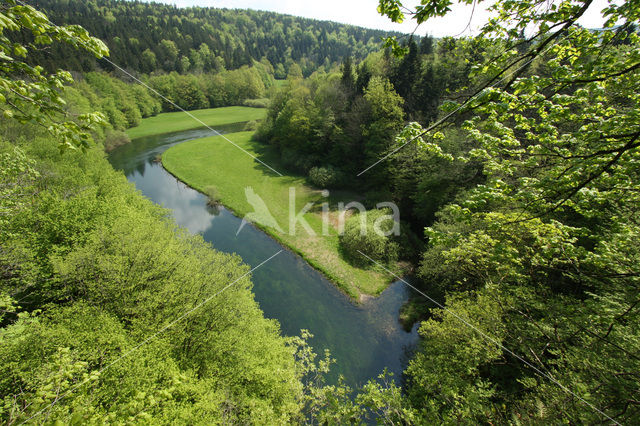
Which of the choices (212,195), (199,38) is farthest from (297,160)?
(199,38)

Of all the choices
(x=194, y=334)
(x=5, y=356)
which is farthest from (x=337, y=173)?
(x=5, y=356)

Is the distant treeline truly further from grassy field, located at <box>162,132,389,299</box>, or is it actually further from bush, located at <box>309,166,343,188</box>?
bush, located at <box>309,166,343,188</box>

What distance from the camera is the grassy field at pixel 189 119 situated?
56825 millimetres

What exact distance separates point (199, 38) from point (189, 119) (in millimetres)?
68751

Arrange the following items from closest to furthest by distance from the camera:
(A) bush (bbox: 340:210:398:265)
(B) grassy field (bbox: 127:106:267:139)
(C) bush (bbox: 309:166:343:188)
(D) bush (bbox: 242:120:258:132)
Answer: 1. (A) bush (bbox: 340:210:398:265)
2. (C) bush (bbox: 309:166:343:188)
3. (D) bush (bbox: 242:120:258:132)
4. (B) grassy field (bbox: 127:106:267:139)

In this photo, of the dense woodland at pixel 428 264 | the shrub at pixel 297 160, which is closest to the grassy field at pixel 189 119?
the shrub at pixel 297 160

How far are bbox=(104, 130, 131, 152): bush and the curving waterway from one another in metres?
26.6

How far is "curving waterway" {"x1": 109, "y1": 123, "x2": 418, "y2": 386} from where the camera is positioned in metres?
14.5

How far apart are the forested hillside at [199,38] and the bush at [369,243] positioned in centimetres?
5529

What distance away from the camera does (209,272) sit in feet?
42.8

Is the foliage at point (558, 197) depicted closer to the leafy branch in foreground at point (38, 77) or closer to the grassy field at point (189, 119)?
the leafy branch in foreground at point (38, 77)

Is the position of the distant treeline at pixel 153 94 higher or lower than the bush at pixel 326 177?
lower

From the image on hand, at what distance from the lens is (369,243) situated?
2056 cm

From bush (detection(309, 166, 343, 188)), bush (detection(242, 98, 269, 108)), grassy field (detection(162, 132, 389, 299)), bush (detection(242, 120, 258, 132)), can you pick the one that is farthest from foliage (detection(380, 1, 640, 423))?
bush (detection(242, 98, 269, 108))
